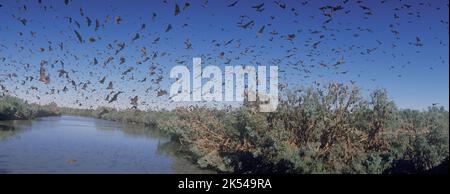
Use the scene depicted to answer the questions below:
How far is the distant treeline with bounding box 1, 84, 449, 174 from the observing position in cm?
3325

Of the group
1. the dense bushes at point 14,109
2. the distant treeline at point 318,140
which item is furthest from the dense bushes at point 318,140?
the dense bushes at point 14,109

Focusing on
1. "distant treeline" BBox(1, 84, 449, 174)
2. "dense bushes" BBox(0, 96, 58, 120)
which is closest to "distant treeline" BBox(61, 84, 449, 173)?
"distant treeline" BBox(1, 84, 449, 174)

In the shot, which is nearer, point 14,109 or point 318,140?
point 318,140

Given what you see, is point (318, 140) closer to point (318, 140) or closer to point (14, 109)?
point (318, 140)

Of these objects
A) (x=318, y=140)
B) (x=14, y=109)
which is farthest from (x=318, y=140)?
(x=14, y=109)

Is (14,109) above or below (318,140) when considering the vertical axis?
above

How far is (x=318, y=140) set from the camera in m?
35.9

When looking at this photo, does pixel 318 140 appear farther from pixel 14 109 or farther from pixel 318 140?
pixel 14 109

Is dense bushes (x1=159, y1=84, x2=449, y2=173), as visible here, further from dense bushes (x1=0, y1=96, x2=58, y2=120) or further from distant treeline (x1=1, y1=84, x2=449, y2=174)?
dense bushes (x1=0, y1=96, x2=58, y2=120)

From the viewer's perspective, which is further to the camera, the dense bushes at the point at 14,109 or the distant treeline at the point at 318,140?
the dense bushes at the point at 14,109

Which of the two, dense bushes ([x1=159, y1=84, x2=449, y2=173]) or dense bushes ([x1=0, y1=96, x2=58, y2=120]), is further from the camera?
dense bushes ([x1=0, y1=96, x2=58, y2=120])

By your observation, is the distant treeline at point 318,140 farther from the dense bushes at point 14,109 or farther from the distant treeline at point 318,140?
the dense bushes at point 14,109

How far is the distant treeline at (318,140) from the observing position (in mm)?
33250
